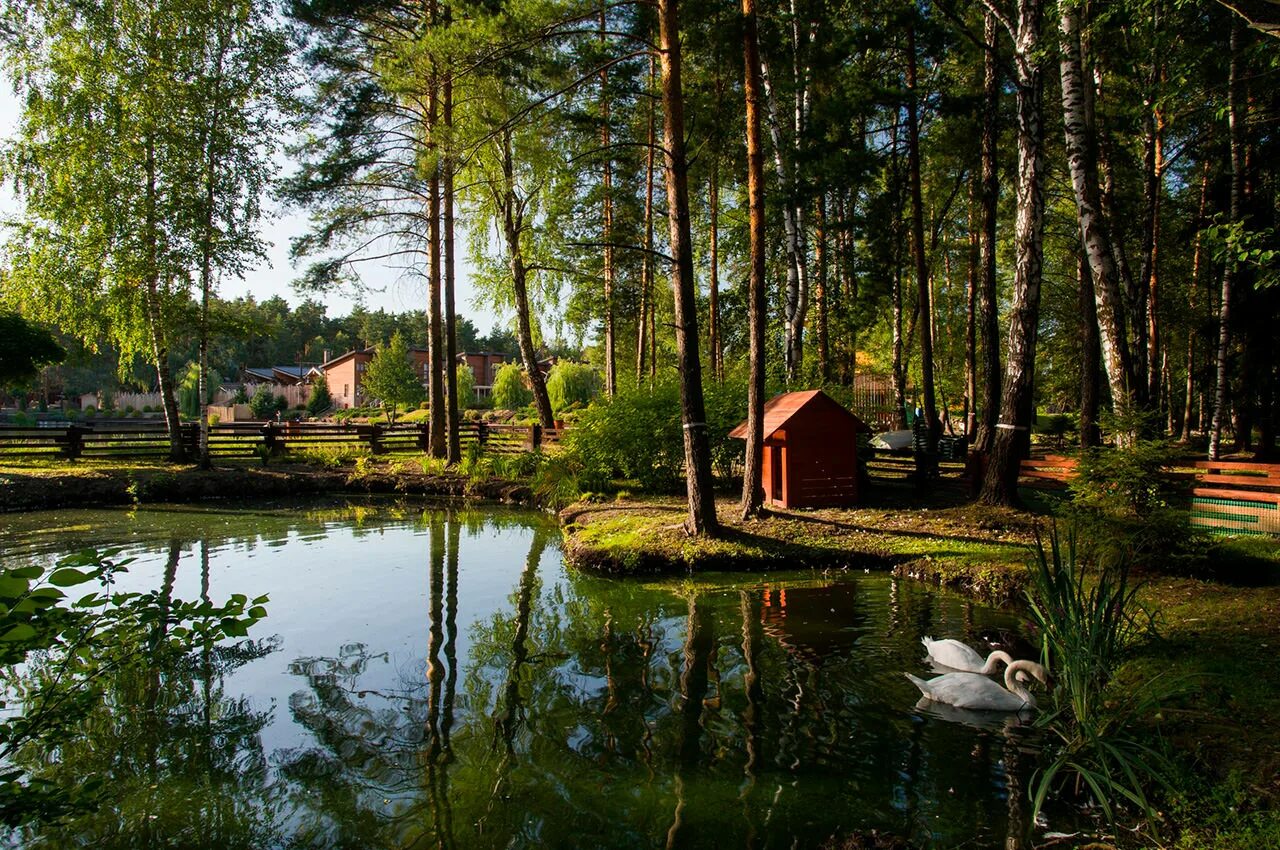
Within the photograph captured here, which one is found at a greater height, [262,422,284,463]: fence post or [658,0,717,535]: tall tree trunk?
[658,0,717,535]: tall tree trunk

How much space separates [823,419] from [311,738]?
8161 millimetres

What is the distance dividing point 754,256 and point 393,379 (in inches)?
1330

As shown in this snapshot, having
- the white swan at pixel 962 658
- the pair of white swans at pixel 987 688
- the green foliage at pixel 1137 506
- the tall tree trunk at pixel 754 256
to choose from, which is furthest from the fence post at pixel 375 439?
the pair of white swans at pixel 987 688

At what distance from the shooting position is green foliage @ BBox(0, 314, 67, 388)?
18.0 meters

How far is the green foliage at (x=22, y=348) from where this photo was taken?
59.2ft

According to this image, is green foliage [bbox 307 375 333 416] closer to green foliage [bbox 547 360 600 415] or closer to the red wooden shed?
green foliage [bbox 547 360 600 415]

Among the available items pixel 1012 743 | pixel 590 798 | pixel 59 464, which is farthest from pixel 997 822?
pixel 59 464

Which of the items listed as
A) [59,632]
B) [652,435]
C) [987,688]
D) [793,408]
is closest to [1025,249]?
[793,408]

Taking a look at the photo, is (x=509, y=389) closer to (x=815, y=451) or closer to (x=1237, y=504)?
(x=815, y=451)

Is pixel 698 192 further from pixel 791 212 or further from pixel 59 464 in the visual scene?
pixel 59 464

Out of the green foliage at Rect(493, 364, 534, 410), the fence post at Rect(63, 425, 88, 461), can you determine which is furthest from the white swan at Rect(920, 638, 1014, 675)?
the green foliage at Rect(493, 364, 534, 410)

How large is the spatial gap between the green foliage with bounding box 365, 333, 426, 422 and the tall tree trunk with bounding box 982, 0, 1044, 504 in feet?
114

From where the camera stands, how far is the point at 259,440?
2262 centimetres

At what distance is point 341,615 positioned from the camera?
7555mm
